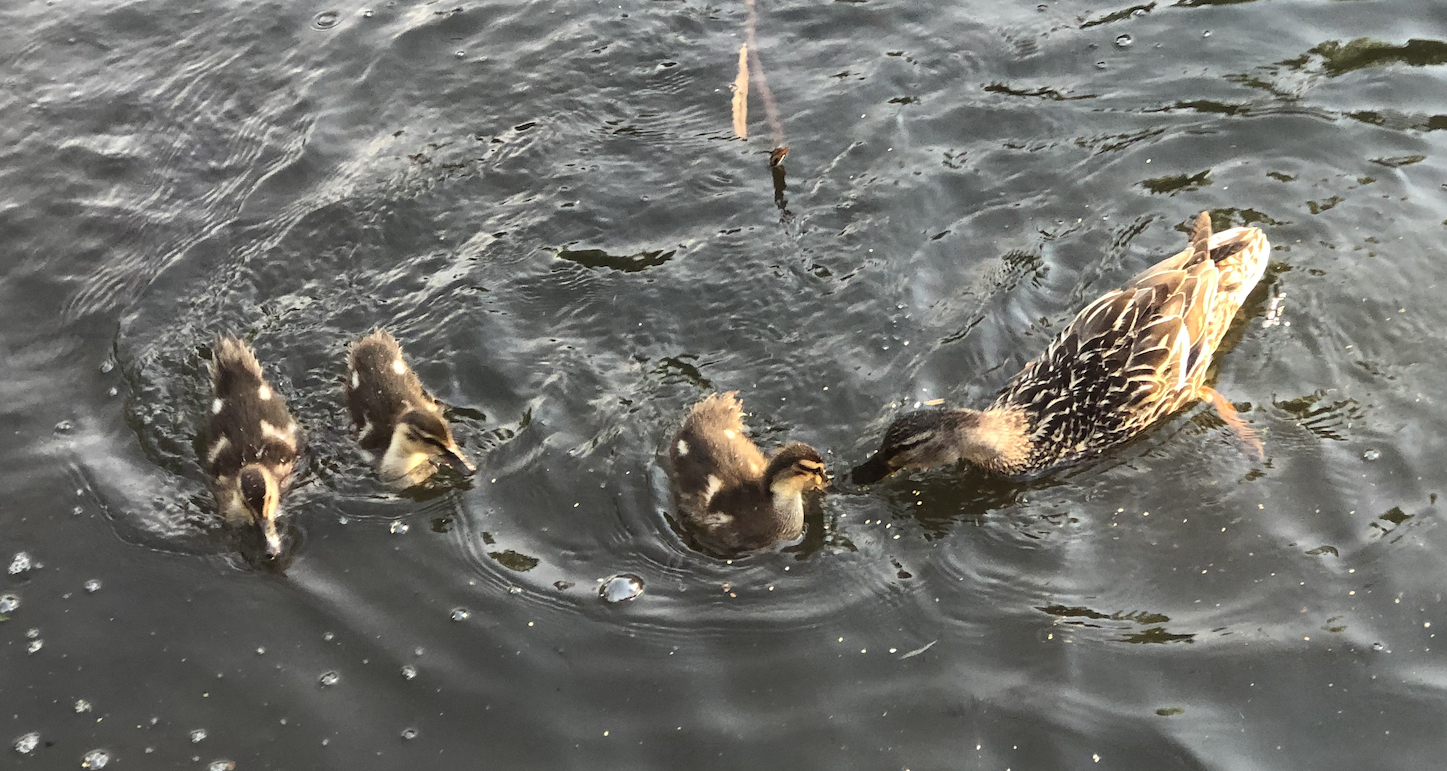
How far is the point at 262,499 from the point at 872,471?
7.43 ft

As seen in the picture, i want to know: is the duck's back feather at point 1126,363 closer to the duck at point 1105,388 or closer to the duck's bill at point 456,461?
the duck at point 1105,388

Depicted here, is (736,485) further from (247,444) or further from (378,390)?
(247,444)

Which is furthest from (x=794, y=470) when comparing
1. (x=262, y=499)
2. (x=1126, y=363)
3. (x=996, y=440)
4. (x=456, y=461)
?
(x=262, y=499)

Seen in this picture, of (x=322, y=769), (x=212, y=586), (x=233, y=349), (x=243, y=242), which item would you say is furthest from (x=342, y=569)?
(x=243, y=242)

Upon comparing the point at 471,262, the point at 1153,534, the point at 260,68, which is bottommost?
the point at 1153,534

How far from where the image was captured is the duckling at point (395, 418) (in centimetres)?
406

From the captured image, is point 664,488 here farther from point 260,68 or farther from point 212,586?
point 260,68

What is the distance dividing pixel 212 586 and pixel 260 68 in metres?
3.63

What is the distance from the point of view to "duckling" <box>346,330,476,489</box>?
4.06m

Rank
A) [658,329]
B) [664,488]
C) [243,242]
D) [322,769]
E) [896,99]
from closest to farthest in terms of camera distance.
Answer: [322,769] → [664,488] → [658,329] → [243,242] → [896,99]

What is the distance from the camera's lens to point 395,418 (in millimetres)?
4090

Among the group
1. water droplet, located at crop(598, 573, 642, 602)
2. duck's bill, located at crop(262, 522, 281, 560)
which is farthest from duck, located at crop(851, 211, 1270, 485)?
duck's bill, located at crop(262, 522, 281, 560)

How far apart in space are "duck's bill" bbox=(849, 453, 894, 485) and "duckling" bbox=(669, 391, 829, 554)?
5.6 inches

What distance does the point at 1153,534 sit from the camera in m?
3.92
